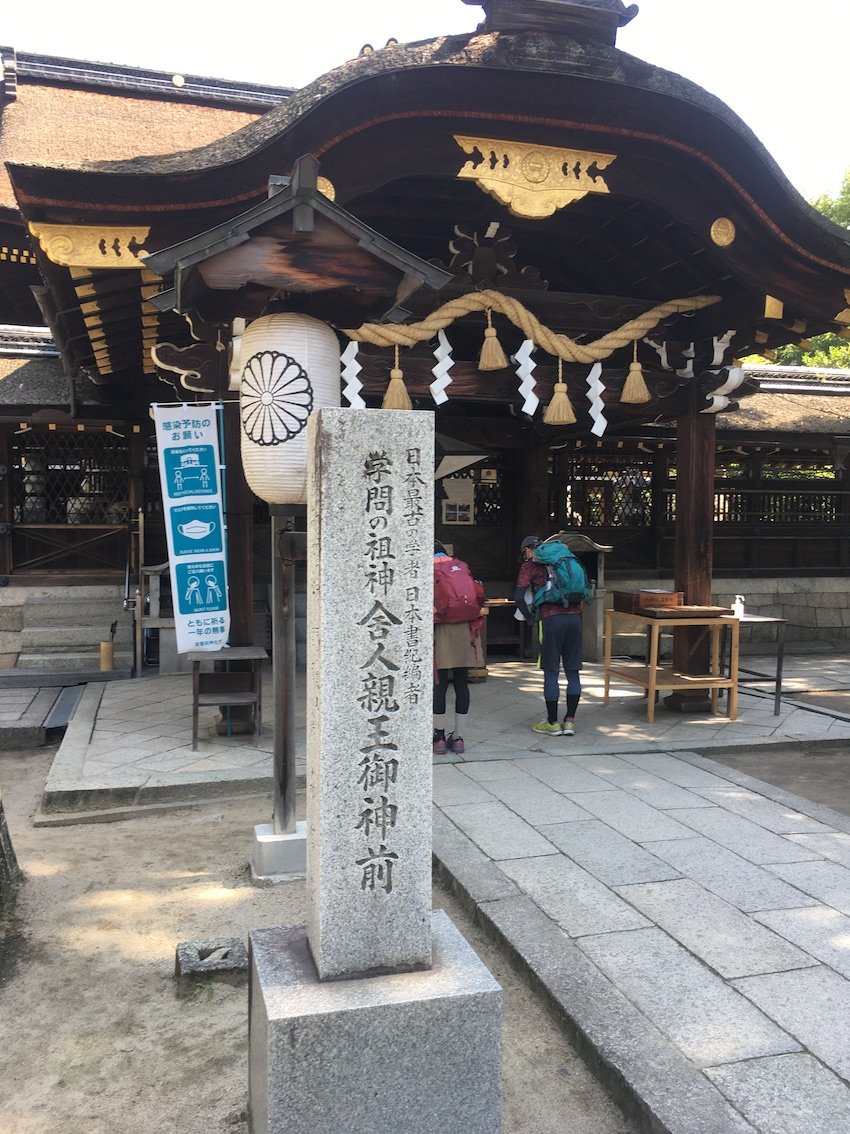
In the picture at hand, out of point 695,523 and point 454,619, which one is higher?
point 695,523

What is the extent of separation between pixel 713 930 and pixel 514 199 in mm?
5153

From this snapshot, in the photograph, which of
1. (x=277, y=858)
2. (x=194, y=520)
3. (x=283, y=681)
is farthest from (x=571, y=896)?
(x=194, y=520)

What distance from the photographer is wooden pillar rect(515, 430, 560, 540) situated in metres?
11.5

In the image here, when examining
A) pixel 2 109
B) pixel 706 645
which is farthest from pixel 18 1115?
pixel 2 109

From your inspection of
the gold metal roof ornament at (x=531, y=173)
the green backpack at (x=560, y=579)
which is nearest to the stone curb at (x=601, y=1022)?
the green backpack at (x=560, y=579)

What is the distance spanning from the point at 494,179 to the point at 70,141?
8264 millimetres

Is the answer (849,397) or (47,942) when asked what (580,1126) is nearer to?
(47,942)

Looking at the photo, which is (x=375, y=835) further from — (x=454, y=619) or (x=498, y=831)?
(x=454, y=619)

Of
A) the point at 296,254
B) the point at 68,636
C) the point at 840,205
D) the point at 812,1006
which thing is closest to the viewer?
the point at 812,1006

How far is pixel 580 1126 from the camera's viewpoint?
267cm

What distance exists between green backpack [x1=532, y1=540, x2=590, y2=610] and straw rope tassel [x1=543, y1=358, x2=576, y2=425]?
108 centimetres

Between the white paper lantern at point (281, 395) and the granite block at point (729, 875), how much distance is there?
2.71 metres

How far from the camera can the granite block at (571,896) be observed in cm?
380

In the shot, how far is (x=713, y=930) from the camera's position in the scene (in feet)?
12.3
